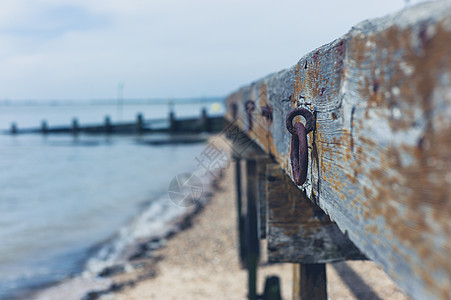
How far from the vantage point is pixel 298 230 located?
6.04 ft

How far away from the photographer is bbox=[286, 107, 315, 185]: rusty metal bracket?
3.38ft

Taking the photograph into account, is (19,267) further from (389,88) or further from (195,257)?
(389,88)

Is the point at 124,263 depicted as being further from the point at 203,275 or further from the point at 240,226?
the point at 240,226

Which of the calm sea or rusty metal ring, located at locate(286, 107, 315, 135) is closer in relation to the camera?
rusty metal ring, located at locate(286, 107, 315, 135)

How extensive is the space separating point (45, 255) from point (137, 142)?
20.4 m

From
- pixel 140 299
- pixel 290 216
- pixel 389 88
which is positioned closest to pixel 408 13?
pixel 389 88

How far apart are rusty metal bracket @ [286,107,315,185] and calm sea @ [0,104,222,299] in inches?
270

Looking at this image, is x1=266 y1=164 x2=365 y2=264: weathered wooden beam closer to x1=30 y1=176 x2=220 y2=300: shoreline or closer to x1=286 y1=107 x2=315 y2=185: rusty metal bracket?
x1=286 y1=107 x2=315 y2=185: rusty metal bracket

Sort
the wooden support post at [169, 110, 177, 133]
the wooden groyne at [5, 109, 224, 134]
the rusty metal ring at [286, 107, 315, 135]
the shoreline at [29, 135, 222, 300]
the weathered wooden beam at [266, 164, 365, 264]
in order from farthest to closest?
the wooden support post at [169, 110, 177, 133], the wooden groyne at [5, 109, 224, 134], the shoreline at [29, 135, 222, 300], the weathered wooden beam at [266, 164, 365, 264], the rusty metal ring at [286, 107, 315, 135]

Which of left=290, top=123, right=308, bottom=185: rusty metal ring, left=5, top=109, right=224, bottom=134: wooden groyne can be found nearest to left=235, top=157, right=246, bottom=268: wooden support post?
left=290, top=123, right=308, bottom=185: rusty metal ring

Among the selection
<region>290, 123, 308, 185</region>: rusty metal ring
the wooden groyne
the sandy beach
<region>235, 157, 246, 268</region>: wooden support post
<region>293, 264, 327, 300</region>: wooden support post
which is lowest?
the sandy beach

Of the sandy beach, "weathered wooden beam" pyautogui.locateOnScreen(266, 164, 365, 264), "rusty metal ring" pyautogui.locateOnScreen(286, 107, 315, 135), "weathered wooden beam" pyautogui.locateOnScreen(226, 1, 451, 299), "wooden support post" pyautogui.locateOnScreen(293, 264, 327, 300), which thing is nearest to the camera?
"weathered wooden beam" pyautogui.locateOnScreen(226, 1, 451, 299)

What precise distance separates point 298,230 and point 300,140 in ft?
3.06

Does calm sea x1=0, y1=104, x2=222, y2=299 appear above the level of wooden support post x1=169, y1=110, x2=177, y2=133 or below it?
below
